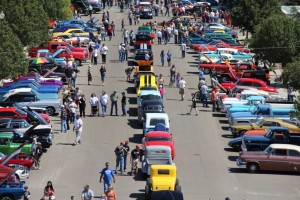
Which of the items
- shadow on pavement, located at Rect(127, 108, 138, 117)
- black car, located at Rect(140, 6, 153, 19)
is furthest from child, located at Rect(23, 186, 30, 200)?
black car, located at Rect(140, 6, 153, 19)

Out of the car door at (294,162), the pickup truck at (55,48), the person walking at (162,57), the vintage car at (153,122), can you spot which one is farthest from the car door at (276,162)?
the pickup truck at (55,48)

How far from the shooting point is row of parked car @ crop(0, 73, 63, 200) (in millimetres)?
40294

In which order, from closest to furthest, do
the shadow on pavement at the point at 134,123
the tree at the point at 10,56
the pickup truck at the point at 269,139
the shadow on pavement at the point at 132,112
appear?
the pickup truck at the point at 269,139
the shadow on pavement at the point at 134,123
the tree at the point at 10,56
the shadow on pavement at the point at 132,112

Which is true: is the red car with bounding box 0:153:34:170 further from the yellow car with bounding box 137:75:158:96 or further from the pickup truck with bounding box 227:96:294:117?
the yellow car with bounding box 137:75:158:96

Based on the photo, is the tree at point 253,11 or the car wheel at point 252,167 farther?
the tree at point 253,11

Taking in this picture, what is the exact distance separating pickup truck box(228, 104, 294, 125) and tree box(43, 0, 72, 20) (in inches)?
1274

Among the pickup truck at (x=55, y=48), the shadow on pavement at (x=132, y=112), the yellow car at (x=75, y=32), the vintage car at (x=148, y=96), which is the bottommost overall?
the shadow on pavement at (x=132, y=112)

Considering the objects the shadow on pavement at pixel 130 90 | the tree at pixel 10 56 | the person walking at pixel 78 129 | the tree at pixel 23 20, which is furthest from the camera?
the tree at pixel 23 20

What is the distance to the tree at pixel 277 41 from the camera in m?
67.4

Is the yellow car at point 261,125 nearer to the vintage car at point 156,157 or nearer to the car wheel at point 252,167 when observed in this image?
the car wheel at point 252,167

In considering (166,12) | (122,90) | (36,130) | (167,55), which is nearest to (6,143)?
(36,130)

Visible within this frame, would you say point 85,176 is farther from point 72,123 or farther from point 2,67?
point 2,67

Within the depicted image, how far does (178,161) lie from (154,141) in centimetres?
153

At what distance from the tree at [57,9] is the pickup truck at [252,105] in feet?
96.7
